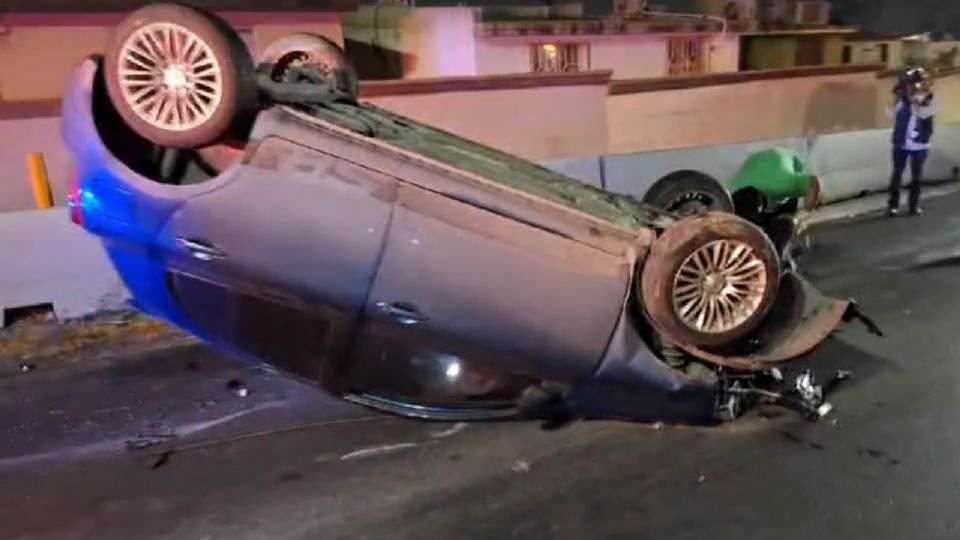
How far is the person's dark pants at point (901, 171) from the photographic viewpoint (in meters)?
10.1

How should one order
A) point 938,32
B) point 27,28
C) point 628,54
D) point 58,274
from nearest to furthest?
point 58,274, point 27,28, point 628,54, point 938,32

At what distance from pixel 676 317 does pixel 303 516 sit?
1823mm

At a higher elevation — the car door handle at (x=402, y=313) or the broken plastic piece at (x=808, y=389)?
the car door handle at (x=402, y=313)

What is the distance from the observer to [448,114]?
9.60 meters

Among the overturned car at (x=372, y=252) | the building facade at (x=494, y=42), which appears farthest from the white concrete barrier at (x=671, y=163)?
the overturned car at (x=372, y=252)

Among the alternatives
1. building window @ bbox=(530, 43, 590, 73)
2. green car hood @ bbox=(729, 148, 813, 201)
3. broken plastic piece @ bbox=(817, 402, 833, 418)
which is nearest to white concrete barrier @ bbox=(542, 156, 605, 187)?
green car hood @ bbox=(729, 148, 813, 201)

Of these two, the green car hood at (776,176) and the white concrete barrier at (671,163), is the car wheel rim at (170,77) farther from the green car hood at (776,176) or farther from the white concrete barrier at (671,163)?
the white concrete barrier at (671,163)

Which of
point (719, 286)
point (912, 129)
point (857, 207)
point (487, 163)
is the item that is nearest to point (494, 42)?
point (857, 207)

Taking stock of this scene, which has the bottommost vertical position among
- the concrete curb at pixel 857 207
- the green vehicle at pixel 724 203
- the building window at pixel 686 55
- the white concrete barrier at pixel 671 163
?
the concrete curb at pixel 857 207

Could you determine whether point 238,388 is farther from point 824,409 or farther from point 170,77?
point 824,409

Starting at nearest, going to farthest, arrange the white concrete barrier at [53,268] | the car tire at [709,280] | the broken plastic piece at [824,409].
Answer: the car tire at [709,280] < the broken plastic piece at [824,409] < the white concrete barrier at [53,268]

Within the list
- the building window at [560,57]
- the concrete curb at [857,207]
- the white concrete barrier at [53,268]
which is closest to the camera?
the white concrete barrier at [53,268]

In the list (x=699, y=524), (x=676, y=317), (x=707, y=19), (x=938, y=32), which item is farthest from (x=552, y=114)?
(x=938, y=32)

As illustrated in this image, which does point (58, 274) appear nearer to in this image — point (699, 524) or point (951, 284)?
point (699, 524)
